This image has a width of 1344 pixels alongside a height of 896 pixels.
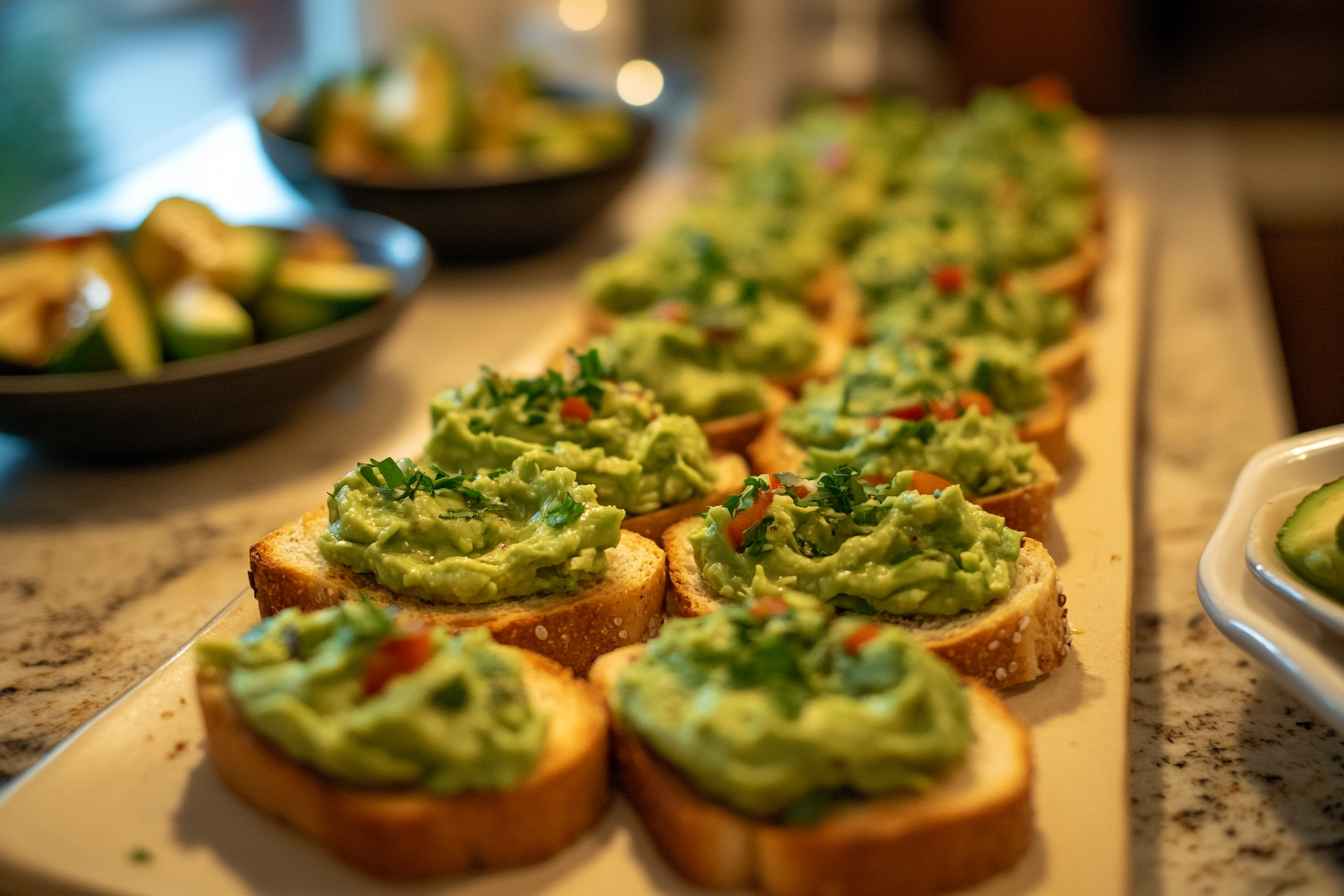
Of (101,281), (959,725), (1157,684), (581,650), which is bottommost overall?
(1157,684)

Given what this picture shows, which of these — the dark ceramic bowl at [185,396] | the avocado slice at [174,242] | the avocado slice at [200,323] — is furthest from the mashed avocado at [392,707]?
the avocado slice at [174,242]

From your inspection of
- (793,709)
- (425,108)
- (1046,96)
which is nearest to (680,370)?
(793,709)

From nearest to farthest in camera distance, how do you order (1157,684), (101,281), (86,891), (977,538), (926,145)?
(86,891) → (977,538) → (1157,684) → (101,281) → (926,145)

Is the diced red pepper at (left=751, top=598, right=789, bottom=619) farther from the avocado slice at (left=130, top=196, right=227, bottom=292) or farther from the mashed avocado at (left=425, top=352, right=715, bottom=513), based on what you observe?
the avocado slice at (left=130, top=196, right=227, bottom=292)

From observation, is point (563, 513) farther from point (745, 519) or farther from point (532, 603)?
point (745, 519)

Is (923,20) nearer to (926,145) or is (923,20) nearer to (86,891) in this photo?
(926,145)

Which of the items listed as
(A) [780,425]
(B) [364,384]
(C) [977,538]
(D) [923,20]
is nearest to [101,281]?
(B) [364,384]

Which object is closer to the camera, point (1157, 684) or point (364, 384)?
point (1157, 684)
